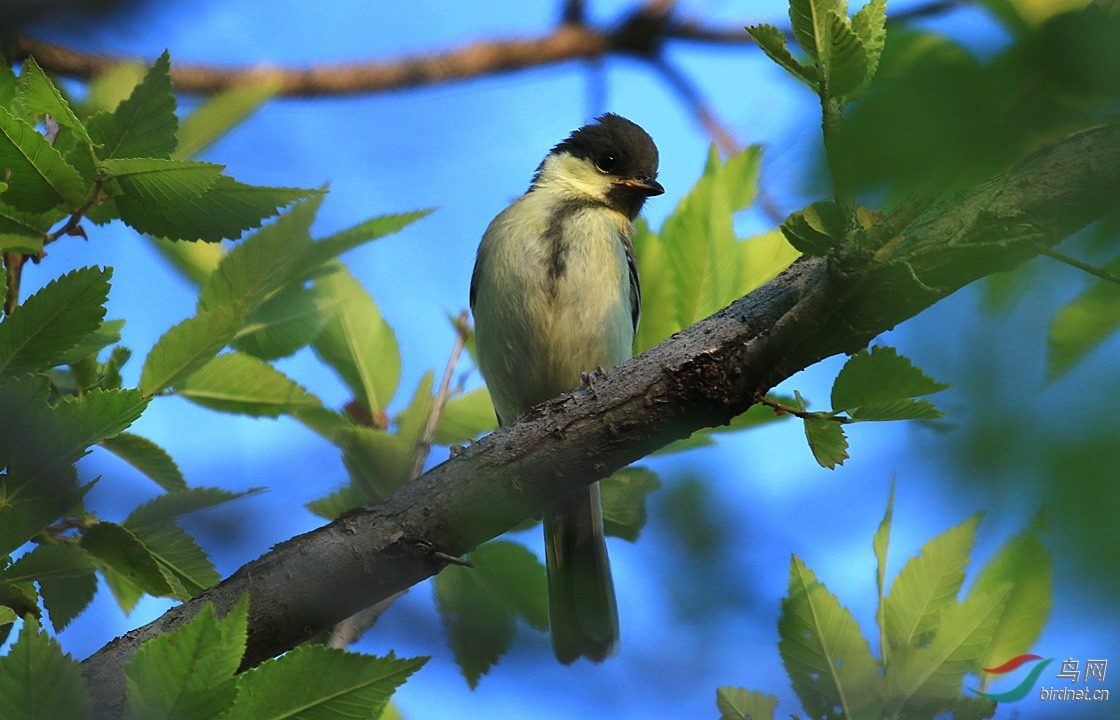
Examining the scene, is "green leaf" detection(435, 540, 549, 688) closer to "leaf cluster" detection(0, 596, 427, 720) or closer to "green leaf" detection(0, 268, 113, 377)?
"leaf cluster" detection(0, 596, 427, 720)

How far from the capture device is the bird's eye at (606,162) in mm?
7259

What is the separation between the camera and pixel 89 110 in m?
3.43

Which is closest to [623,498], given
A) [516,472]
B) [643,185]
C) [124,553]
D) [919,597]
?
[516,472]

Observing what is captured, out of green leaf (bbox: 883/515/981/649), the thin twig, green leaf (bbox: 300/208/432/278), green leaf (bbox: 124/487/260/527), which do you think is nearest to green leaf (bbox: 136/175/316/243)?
green leaf (bbox: 300/208/432/278)

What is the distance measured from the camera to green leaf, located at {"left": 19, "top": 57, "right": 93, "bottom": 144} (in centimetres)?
241

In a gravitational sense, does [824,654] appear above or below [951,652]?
below

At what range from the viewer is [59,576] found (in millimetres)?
2609

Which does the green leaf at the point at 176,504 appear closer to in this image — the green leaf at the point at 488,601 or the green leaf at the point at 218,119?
the green leaf at the point at 488,601

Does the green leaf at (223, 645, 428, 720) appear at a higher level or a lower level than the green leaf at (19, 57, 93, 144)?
lower

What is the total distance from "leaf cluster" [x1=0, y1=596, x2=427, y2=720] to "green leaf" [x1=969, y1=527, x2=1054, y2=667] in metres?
1.10

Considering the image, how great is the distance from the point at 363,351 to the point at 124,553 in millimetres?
1446

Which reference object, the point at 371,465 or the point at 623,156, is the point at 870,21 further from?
the point at 623,156

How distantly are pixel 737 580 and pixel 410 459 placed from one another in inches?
68.4

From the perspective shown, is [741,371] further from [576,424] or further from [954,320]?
[954,320]
